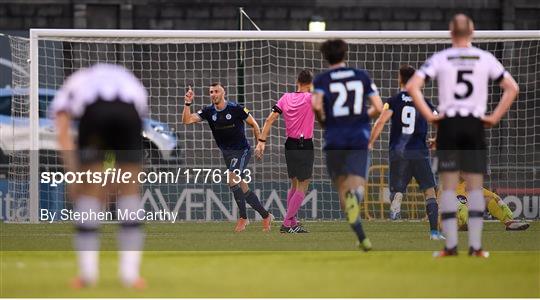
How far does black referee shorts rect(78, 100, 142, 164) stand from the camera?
9.31m

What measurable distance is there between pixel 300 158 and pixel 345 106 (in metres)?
5.12

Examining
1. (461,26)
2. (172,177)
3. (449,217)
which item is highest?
(461,26)

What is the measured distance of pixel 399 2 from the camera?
34.1 m

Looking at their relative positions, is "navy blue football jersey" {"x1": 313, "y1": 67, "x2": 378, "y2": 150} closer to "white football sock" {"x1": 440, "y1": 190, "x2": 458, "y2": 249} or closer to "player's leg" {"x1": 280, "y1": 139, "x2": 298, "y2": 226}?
"white football sock" {"x1": 440, "y1": 190, "x2": 458, "y2": 249}

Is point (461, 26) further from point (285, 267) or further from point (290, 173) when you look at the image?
point (290, 173)

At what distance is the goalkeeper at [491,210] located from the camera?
18.0 metres

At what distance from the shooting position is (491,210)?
18609 mm

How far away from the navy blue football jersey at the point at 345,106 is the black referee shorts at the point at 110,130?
3.58 meters

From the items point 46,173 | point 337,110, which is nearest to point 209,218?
point 46,173

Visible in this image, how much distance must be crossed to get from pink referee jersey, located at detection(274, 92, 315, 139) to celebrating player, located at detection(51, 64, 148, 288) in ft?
28.4

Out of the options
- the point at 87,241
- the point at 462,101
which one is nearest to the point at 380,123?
the point at 462,101

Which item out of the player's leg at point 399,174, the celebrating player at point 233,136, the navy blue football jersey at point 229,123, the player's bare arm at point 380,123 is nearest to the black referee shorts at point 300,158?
the celebrating player at point 233,136

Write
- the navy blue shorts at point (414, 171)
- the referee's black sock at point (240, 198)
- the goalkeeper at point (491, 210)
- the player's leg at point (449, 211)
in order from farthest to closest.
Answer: the referee's black sock at point (240, 198) < the goalkeeper at point (491, 210) < the navy blue shorts at point (414, 171) < the player's leg at point (449, 211)

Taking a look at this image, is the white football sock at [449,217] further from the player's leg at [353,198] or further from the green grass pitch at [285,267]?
the player's leg at [353,198]
